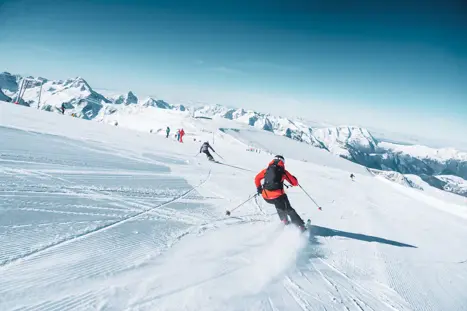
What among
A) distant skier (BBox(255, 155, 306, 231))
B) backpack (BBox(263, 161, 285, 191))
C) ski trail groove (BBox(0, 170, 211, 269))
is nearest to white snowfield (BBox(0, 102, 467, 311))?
ski trail groove (BBox(0, 170, 211, 269))

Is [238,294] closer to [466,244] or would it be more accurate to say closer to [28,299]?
[28,299]

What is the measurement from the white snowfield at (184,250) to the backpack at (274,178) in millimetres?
1169

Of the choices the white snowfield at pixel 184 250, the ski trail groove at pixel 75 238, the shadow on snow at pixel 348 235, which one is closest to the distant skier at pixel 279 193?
the white snowfield at pixel 184 250

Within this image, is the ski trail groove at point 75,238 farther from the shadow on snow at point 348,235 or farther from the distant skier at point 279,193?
the shadow on snow at point 348,235

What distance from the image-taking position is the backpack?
6672 mm

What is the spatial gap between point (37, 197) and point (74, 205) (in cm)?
86

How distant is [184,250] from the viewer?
4.68m

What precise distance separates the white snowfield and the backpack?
1.17 metres

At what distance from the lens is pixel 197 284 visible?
145 inches

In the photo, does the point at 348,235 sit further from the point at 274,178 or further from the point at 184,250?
the point at 184,250

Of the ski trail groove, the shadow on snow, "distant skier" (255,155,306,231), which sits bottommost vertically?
the shadow on snow

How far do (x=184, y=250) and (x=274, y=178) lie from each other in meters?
3.10

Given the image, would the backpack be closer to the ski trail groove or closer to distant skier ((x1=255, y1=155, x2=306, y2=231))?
distant skier ((x1=255, y1=155, x2=306, y2=231))

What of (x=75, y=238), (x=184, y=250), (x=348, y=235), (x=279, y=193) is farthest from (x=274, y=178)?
(x=75, y=238)
